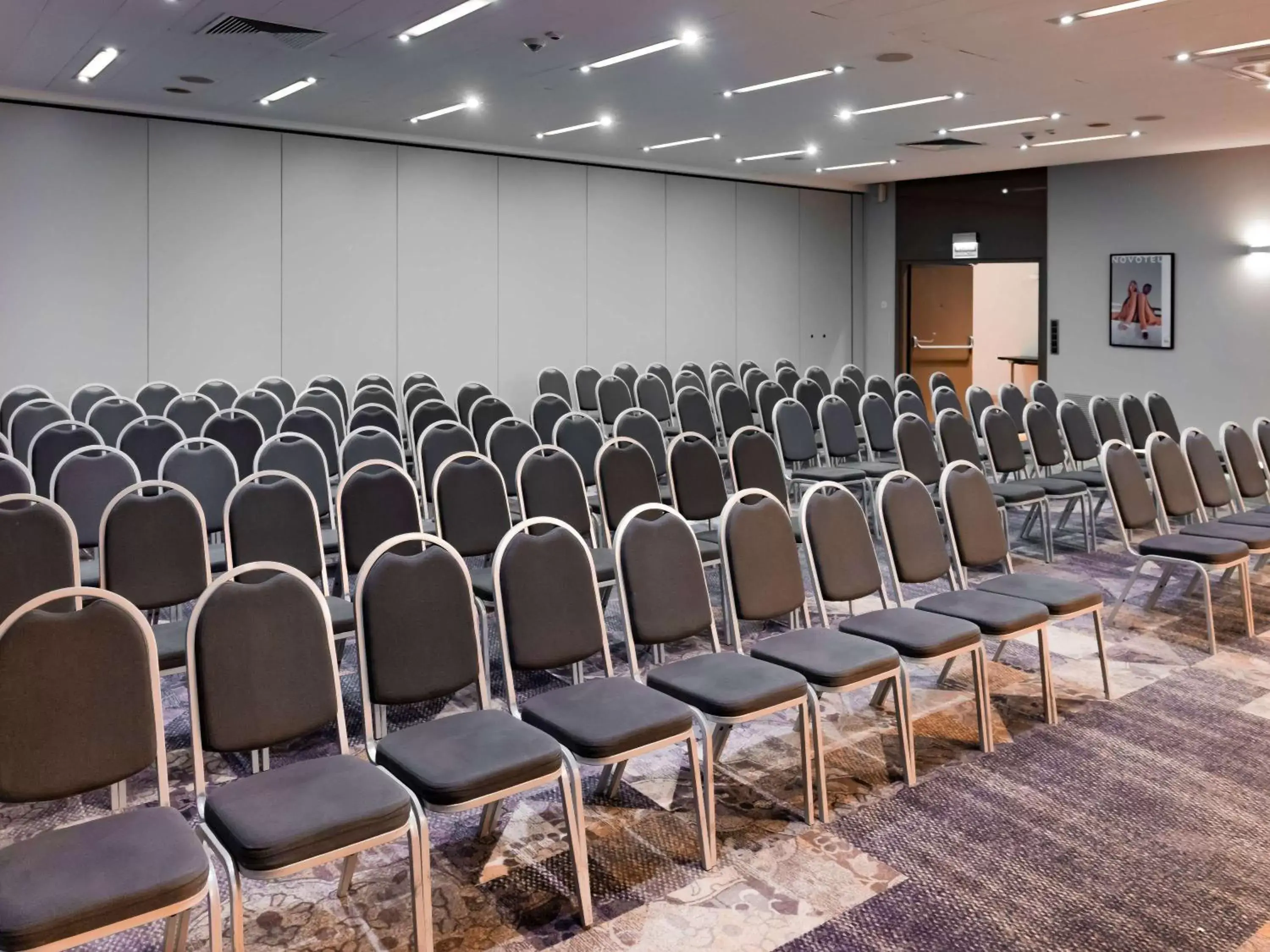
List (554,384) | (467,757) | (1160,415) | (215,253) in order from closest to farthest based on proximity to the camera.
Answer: (467,757) → (1160,415) → (215,253) → (554,384)

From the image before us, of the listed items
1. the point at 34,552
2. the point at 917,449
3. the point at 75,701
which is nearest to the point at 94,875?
the point at 75,701

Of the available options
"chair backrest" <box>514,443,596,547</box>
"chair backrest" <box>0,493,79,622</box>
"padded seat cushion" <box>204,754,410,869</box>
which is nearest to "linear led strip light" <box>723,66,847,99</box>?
"chair backrest" <box>514,443,596,547</box>

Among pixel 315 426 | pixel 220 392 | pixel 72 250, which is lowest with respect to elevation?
pixel 315 426

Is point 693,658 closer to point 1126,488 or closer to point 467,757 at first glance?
point 467,757

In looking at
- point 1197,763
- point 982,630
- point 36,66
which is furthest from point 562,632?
point 36,66

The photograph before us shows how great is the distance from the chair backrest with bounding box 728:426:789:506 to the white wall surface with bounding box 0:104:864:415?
6.17 metres

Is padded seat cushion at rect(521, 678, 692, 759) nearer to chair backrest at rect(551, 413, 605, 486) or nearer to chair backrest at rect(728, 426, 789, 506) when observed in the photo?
chair backrest at rect(728, 426, 789, 506)

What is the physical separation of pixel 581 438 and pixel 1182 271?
28.4 ft

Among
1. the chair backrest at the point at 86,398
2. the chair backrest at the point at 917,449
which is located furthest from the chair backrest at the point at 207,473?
the chair backrest at the point at 917,449

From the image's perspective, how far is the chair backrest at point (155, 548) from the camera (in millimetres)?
→ 4457

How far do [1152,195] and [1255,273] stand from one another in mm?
1501

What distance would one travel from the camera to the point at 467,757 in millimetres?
3084

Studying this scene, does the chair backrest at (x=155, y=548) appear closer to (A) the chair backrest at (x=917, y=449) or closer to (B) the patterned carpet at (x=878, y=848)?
(B) the patterned carpet at (x=878, y=848)

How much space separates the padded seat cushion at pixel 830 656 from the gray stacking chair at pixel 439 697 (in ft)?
Answer: 3.28
